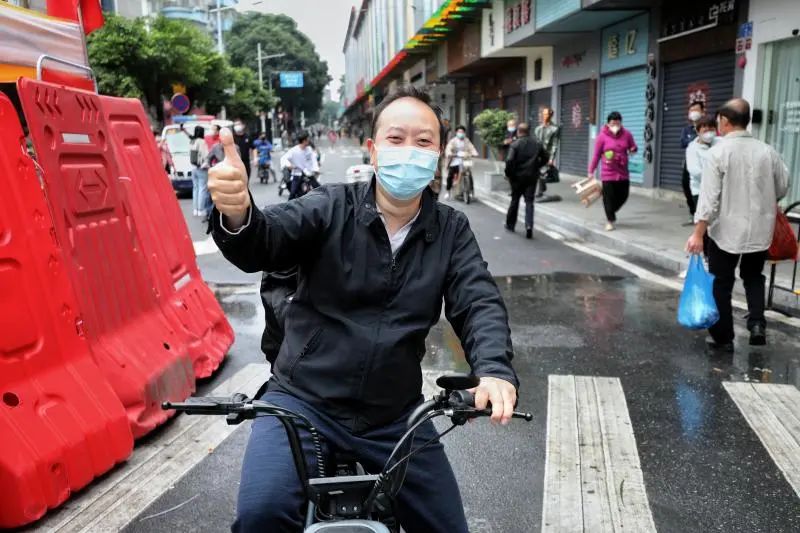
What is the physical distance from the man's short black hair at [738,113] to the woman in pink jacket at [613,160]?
5920mm

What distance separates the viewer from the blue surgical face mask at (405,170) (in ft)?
7.40

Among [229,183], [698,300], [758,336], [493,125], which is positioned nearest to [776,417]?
[698,300]

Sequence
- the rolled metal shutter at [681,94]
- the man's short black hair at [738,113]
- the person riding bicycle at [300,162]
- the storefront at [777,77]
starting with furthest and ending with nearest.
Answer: the person riding bicycle at [300,162] < the rolled metal shutter at [681,94] < the storefront at [777,77] < the man's short black hair at [738,113]

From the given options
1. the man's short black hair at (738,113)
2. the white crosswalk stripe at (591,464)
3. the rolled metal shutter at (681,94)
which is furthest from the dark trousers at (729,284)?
the rolled metal shutter at (681,94)

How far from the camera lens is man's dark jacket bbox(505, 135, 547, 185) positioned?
11703 millimetres

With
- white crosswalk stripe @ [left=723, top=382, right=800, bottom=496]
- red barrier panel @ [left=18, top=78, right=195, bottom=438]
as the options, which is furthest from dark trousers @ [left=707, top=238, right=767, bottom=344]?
red barrier panel @ [left=18, top=78, right=195, bottom=438]

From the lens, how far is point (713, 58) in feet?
46.3

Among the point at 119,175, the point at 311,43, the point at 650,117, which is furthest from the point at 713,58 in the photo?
the point at 311,43

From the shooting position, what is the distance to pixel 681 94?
50.4 feet

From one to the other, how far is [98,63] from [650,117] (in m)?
19.2

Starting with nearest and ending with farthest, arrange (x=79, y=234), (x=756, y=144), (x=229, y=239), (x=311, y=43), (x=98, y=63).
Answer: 1. (x=229, y=239)
2. (x=79, y=234)
3. (x=756, y=144)
4. (x=98, y=63)
5. (x=311, y=43)

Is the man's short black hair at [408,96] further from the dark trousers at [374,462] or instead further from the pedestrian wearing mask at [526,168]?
the pedestrian wearing mask at [526,168]

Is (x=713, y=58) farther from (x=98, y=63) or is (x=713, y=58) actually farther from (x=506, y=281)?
(x=98, y=63)

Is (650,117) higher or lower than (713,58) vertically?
lower
